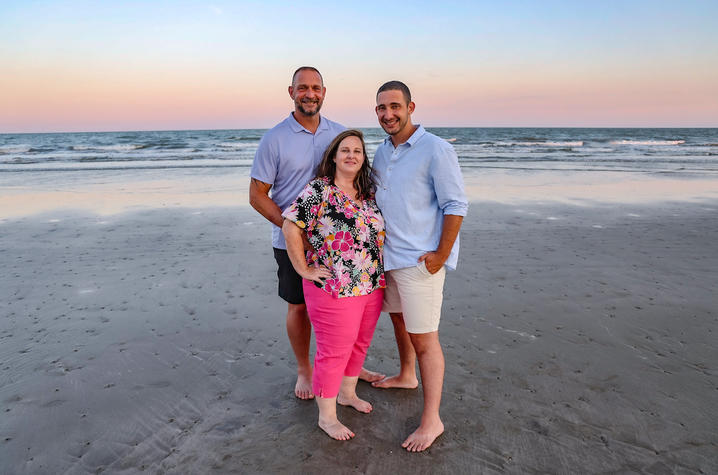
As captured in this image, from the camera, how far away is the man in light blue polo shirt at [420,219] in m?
2.62

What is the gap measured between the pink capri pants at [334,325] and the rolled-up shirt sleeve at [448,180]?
0.70m

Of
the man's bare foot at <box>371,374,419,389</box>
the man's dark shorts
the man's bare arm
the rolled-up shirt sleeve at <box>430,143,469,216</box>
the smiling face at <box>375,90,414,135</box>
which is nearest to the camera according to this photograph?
the rolled-up shirt sleeve at <box>430,143,469,216</box>

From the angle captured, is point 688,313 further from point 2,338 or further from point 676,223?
point 2,338

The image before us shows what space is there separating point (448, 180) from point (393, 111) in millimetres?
528

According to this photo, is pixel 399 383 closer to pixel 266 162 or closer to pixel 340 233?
pixel 340 233

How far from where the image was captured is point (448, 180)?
8.46ft

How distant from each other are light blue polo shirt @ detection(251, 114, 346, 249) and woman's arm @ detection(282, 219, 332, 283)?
45 centimetres

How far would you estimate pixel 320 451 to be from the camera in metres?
2.71

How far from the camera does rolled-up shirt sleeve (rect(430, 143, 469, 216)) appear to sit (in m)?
2.58

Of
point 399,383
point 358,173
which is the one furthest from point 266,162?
point 399,383

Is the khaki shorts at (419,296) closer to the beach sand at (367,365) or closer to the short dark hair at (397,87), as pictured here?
the beach sand at (367,365)

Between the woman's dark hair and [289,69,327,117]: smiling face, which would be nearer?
the woman's dark hair

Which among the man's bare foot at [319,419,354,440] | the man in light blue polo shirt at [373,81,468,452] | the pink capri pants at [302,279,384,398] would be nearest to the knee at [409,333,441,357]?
the man in light blue polo shirt at [373,81,468,452]

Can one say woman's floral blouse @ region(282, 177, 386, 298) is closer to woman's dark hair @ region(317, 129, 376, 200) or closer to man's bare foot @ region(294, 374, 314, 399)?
woman's dark hair @ region(317, 129, 376, 200)
